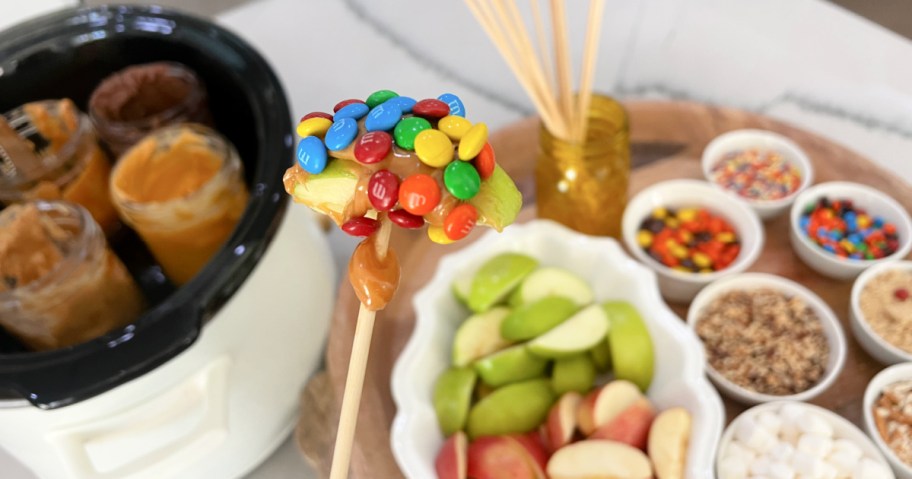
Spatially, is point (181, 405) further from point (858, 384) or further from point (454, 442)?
point (858, 384)

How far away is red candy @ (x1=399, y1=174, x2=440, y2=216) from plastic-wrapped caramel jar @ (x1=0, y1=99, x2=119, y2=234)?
1.67ft

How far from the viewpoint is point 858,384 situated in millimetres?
701

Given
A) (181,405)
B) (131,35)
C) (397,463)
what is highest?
(131,35)

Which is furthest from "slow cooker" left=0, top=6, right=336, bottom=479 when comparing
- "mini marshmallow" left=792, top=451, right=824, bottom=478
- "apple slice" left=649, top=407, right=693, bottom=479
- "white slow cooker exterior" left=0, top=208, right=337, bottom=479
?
"mini marshmallow" left=792, top=451, right=824, bottom=478

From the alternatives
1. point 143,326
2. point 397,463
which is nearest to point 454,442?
point 397,463

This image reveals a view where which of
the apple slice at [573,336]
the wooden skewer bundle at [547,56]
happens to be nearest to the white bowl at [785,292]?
the apple slice at [573,336]

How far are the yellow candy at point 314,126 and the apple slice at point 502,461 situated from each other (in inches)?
15.1

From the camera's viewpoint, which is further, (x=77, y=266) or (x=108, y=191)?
(x=108, y=191)

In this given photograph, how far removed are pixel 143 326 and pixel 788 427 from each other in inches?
22.3

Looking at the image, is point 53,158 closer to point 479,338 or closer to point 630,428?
point 479,338

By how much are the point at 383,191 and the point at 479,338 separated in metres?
0.43

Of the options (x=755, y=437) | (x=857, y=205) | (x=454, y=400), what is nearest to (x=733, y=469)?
(x=755, y=437)

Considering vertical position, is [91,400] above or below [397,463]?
above

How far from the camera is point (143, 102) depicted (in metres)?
0.72
